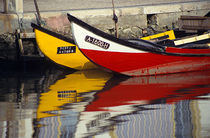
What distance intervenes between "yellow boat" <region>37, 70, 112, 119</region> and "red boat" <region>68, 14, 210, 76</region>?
583mm

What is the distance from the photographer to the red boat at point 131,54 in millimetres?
11780

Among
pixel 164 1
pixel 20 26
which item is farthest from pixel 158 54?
pixel 164 1

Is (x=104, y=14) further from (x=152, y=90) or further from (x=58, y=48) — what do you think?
(x=152, y=90)

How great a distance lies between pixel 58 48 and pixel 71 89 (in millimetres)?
3118

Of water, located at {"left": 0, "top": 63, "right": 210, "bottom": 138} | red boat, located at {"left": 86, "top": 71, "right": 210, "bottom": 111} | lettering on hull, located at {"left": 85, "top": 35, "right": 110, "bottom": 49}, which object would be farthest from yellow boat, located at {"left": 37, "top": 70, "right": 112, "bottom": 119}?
lettering on hull, located at {"left": 85, "top": 35, "right": 110, "bottom": 49}

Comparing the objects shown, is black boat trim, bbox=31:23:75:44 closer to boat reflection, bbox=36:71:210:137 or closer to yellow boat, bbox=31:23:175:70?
yellow boat, bbox=31:23:175:70

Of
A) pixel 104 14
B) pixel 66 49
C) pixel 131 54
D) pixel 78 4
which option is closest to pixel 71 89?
pixel 131 54

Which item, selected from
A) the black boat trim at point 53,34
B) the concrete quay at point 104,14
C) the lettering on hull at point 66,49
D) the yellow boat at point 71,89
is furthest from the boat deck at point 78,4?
the yellow boat at point 71,89

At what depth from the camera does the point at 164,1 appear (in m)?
18.5

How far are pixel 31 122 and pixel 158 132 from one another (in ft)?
6.51

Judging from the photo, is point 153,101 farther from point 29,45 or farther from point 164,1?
point 164,1

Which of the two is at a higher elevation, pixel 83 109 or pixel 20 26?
pixel 20 26

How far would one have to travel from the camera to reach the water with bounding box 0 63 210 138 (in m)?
6.82

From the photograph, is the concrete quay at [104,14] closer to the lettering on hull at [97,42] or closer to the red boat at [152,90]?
the lettering on hull at [97,42]
